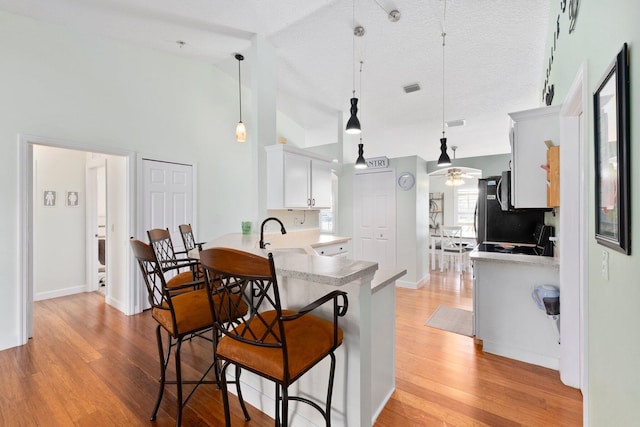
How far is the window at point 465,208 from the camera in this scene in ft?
28.6

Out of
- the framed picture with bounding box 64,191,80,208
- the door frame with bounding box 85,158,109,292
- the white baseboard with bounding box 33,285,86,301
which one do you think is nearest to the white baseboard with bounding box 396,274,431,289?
the door frame with bounding box 85,158,109,292

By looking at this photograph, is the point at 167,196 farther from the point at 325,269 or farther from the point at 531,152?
the point at 531,152

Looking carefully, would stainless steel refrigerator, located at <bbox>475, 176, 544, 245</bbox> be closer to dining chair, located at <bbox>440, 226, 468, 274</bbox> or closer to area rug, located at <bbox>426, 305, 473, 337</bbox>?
area rug, located at <bbox>426, 305, 473, 337</bbox>

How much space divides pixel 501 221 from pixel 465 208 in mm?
5444

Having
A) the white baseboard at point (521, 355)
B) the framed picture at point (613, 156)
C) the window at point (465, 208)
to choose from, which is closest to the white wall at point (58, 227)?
the white baseboard at point (521, 355)

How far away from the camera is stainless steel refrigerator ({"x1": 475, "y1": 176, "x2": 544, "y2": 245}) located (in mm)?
3602

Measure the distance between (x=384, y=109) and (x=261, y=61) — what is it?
2.25 meters

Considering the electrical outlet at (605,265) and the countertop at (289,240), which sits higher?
the electrical outlet at (605,265)

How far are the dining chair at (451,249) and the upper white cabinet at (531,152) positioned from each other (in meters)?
3.62

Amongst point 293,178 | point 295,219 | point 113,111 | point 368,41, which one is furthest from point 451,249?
point 113,111

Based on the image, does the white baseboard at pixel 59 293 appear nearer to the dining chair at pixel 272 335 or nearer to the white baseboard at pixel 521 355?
the dining chair at pixel 272 335

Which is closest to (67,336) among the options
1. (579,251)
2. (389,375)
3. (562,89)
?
(389,375)

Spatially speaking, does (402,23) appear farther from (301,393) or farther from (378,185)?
(301,393)

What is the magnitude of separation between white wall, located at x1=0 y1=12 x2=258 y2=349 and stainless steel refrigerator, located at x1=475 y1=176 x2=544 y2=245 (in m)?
3.38
